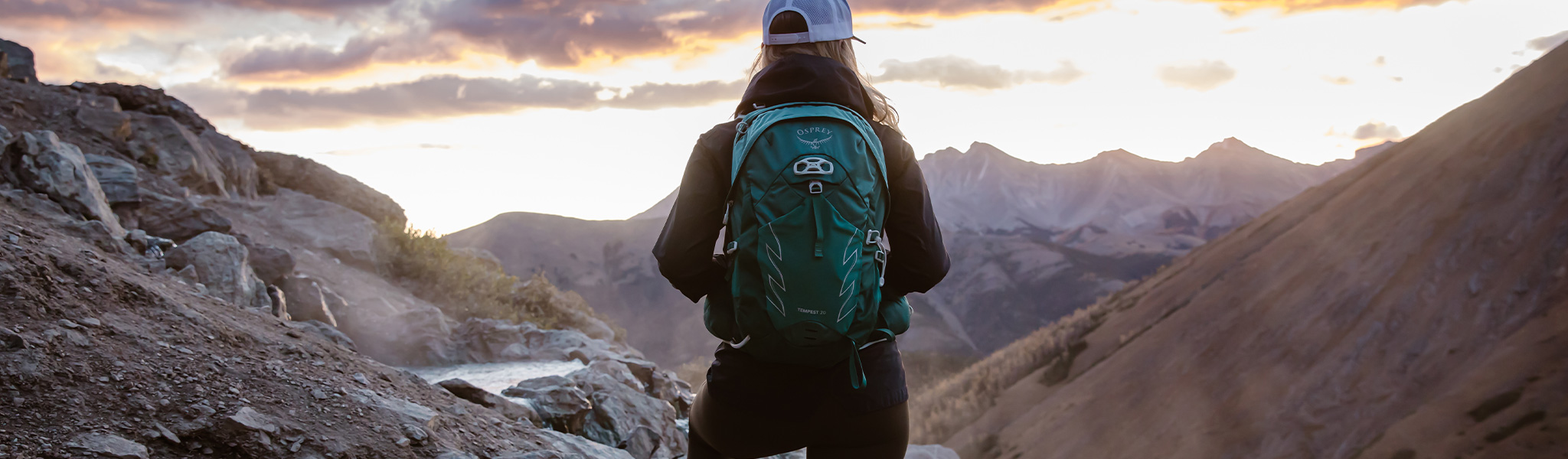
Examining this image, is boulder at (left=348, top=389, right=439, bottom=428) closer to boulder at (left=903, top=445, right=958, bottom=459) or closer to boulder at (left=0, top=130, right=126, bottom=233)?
boulder at (left=903, top=445, right=958, bottom=459)

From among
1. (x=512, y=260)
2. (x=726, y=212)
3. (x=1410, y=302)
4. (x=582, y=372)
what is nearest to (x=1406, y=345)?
(x=1410, y=302)

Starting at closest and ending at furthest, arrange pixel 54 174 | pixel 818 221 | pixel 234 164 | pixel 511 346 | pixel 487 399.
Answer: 1. pixel 818 221
2. pixel 487 399
3. pixel 54 174
4. pixel 511 346
5. pixel 234 164

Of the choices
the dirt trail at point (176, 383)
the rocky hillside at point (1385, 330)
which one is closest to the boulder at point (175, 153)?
the dirt trail at point (176, 383)

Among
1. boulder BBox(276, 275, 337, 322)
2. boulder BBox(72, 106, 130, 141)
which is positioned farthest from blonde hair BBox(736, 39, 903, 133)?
boulder BBox(72, 106, 130, 141)

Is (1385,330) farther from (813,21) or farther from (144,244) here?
(144,244)

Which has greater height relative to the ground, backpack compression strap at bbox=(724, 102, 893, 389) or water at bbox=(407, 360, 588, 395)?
backpack compression strap at bbox=(724, 102, 893, 389)

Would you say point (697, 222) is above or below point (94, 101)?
below

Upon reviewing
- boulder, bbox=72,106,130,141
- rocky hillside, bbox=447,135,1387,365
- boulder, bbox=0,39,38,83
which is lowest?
rocky hillside, bbox=447,135,1387,365

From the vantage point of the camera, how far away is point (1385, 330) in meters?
8.07

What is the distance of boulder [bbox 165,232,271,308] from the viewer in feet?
21.9

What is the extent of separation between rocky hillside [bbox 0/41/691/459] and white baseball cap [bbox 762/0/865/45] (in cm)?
266

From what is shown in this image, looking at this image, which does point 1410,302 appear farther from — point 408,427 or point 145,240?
point 145,240

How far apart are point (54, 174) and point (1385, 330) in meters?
11.7

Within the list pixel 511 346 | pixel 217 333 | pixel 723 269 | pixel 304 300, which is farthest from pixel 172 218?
pixel 723 269
